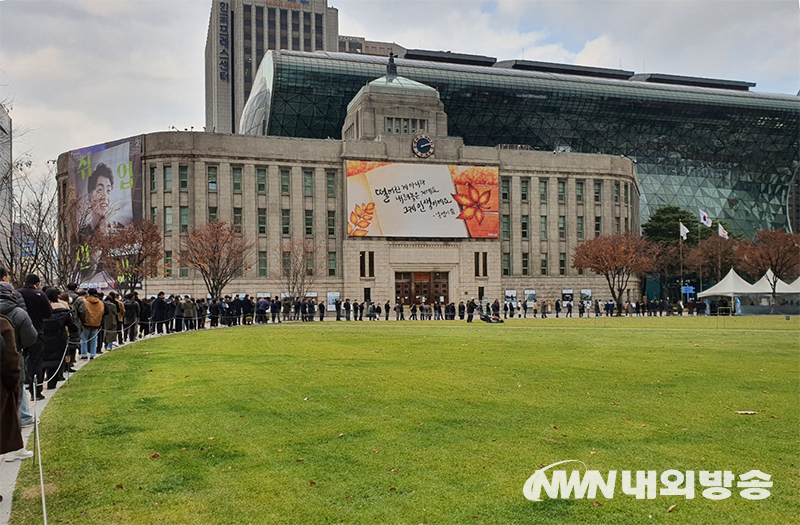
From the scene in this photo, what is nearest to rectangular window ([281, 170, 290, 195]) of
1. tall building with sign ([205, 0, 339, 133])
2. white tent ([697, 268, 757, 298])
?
white tent ([697, 268, 757, 298])

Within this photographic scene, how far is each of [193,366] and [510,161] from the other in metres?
62.0

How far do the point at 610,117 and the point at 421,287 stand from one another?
144 feet

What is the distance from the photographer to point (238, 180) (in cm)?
6819

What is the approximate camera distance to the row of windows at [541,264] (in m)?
75.6

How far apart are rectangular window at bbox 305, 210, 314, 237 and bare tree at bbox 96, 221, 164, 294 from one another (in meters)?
15.6

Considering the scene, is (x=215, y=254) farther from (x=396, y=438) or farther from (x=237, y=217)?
(x=396, y=438)

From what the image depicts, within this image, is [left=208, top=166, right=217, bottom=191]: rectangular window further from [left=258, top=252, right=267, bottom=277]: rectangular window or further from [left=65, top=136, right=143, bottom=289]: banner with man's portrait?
[left=258, top=252, right=267, bottom=277]: rectangular window

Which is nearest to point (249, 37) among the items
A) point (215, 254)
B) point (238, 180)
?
point (238, 180)

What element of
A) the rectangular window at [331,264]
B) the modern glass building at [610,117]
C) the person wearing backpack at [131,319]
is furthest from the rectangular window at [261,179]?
the person wearing backpack at [131,319]

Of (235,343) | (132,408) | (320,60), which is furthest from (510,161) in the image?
(132,408)

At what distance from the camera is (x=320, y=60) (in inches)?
3327

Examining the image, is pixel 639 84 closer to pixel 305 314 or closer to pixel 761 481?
pixel 305 314

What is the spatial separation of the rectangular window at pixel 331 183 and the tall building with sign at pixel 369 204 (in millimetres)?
102

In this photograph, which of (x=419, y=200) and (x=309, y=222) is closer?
(x=419, y=200)
